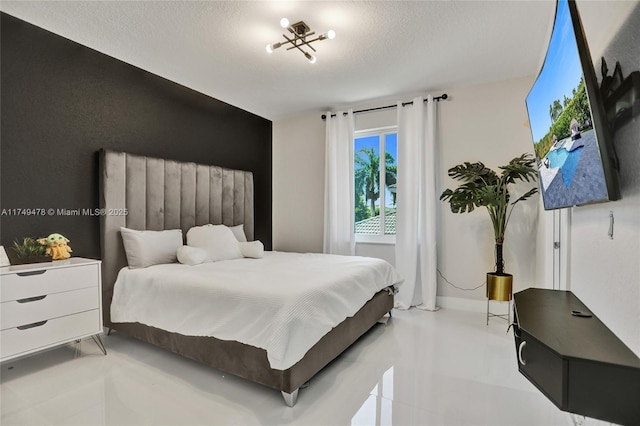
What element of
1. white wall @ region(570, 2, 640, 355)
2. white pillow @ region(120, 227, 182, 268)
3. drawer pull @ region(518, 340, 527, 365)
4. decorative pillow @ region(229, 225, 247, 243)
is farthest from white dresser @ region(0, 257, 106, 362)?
white wall @ region(570, 2, 640, 355)

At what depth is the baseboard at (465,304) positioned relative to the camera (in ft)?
11.9

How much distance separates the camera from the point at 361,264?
118 inches

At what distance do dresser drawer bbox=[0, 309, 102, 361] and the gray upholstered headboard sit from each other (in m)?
0.43

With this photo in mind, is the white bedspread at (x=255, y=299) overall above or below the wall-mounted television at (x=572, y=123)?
below

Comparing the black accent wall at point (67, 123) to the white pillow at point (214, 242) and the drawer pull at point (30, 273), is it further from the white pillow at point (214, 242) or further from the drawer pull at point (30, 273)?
the white pillow at point (214, 242)

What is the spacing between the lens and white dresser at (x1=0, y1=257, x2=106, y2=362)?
209cm

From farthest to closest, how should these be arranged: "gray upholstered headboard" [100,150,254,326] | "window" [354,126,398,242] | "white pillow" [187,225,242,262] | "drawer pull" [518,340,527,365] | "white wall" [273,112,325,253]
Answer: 1. "white wall" [273,112,325,253]
2. "window" [354,126,398,242]
3. "white pillow" [187,225,242,262]
4. "gray upholstered headboard" [100,150,254,326]
5. "drawer pull" [518,340,527,365]

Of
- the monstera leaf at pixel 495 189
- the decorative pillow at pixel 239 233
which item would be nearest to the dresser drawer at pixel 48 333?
the decorative pillow at pixel 239 233

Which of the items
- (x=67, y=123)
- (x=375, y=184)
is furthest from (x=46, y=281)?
(x=375, y=184)

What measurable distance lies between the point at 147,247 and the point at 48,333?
3.05ft

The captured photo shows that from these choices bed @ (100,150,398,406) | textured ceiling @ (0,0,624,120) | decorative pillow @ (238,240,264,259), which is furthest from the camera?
decorative pillow @ (238,240,264,259)

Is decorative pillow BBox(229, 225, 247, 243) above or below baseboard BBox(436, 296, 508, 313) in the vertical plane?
above

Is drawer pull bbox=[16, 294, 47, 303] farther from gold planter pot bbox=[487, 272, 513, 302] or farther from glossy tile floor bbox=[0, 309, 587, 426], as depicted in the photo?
gold planter pot bbox=[487, 272, 513, 302]

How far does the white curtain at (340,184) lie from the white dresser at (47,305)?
8.86 ft
